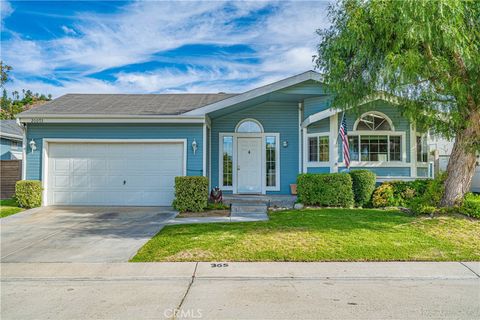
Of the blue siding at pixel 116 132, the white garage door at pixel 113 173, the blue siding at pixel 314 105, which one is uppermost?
the blue siding at pixel 314 105

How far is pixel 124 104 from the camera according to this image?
39.0 feet

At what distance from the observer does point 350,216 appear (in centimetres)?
788

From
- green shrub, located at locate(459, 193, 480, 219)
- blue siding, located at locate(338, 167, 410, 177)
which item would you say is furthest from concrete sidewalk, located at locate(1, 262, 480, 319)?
blue siding, located at locate(338, 167, 410, 177)

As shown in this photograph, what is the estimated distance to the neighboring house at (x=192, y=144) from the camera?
10.2 meters

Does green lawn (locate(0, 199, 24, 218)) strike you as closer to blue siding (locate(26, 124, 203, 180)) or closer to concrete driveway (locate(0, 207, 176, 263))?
concrete driveway (locate(0, 207, 176, 263))

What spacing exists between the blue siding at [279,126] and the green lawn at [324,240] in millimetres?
4446

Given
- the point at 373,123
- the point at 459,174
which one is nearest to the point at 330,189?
the point at 459,174

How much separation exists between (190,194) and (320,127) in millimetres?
5258

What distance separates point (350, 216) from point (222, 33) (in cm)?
806

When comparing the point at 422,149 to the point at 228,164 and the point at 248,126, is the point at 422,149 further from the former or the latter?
the point at 228,164

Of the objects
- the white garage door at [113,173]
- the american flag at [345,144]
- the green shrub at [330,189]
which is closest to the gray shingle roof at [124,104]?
the white garage door at [113,173]

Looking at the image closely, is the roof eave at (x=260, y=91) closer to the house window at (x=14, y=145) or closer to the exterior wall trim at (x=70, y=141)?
the exterior wall trim at (x=70, y=141)

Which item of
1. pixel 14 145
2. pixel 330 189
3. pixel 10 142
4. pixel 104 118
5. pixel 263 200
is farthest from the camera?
pixel 14 145

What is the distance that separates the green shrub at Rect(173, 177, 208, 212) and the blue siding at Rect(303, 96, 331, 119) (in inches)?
193
